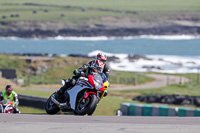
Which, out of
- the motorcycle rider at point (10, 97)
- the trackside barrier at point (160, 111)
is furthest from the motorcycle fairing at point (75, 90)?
the trackside barrier at point (160, 111)

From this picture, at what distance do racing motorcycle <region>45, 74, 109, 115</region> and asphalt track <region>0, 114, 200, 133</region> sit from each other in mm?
1403

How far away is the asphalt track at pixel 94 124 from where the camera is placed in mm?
10250

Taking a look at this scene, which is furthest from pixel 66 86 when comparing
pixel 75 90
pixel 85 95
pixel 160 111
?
pixel 160 111

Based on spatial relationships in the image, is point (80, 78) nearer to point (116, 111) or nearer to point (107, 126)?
point (107, 126)

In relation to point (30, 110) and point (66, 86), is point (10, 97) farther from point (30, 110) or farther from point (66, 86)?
point (30, 110)

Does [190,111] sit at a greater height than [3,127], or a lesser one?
lesser

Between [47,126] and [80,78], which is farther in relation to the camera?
[80,78]

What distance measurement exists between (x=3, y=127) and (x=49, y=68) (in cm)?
5134

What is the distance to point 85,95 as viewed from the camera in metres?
13.7

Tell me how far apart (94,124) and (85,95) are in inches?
109

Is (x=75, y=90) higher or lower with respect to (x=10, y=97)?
higher

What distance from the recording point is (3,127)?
34.5 feet

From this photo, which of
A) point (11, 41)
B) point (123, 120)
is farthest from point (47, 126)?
point (11, 41)

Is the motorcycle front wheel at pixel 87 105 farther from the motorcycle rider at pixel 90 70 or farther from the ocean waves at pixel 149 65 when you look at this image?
the ocean waves at pixel 149 65
